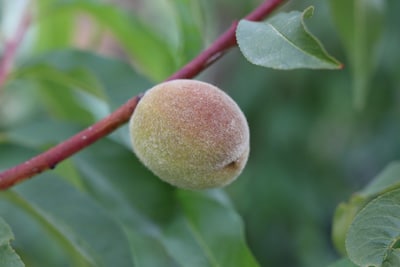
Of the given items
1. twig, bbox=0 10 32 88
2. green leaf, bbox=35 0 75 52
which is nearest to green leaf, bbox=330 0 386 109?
twig, bbox=0 10 32 88

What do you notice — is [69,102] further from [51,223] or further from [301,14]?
[301,14]

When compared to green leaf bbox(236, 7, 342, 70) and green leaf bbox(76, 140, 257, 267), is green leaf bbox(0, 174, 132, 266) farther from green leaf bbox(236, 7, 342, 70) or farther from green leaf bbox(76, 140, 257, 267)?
green leaf bbox(236, 7, 342, 70)

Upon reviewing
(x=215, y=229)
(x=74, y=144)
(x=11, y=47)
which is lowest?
(x=215, y=229)

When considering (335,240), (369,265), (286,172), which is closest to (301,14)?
(369,265)

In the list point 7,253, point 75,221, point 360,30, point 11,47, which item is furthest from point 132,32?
point 7,253

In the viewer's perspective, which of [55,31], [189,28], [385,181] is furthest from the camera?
[55,31]

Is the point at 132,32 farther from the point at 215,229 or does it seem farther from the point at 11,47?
the point at 215,229
